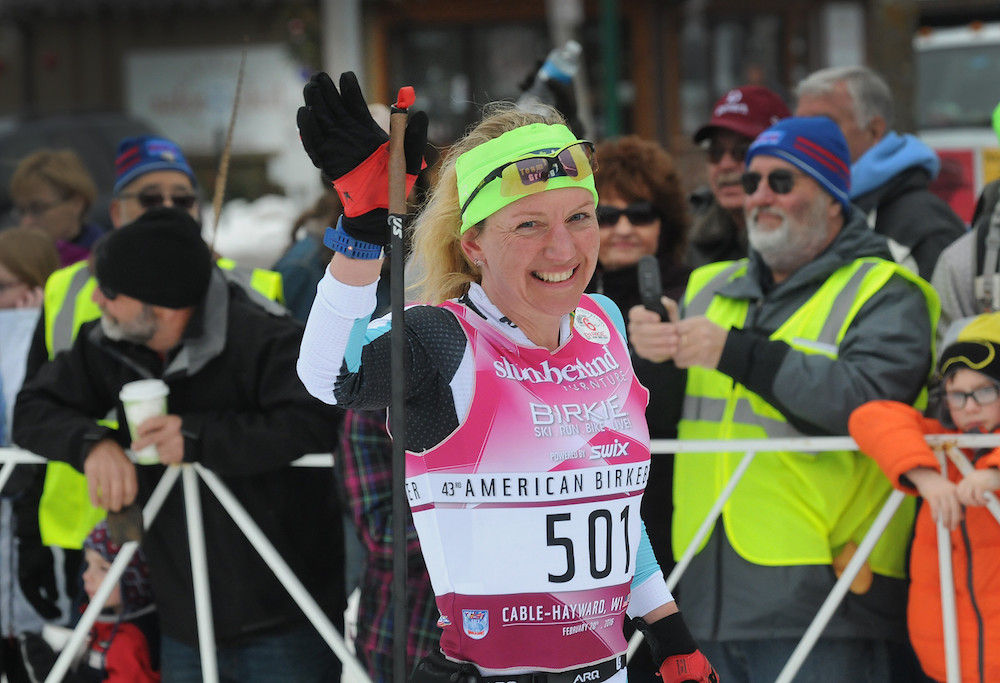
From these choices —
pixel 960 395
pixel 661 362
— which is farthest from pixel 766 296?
pixel 960 395

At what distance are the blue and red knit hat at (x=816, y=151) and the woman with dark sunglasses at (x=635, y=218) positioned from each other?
598mm

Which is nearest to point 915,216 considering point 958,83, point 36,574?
point 36,574

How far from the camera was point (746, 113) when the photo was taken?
450 cm

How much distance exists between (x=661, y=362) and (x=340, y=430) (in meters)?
0.92

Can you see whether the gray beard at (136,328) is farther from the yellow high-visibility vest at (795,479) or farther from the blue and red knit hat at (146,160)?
the yellow high-visibility vest at (795,479)

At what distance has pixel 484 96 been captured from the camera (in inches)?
107

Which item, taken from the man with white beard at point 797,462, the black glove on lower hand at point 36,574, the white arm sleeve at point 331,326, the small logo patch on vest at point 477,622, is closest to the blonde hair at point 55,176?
the black glove on lower hand at point 36,574

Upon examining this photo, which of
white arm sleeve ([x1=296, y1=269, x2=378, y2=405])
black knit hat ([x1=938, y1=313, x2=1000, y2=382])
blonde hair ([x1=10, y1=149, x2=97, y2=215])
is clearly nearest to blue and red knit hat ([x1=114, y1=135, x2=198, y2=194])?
blonde hair ([x1=10, y1=149, x2=97, y2=215])

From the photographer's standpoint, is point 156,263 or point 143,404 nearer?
point 143,404

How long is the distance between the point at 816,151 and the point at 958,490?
3.75ft

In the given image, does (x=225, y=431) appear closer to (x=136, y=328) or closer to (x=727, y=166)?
(x=136, y=328)

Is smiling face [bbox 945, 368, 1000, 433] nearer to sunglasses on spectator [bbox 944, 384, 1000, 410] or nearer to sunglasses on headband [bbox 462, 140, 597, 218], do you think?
sunglasses on spectator [bbox 944, 384, 1000, 410]

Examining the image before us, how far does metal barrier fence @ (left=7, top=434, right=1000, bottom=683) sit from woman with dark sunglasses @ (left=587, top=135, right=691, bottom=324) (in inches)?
33.9

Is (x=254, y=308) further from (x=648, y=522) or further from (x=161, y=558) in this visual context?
(x=648, y=522)
